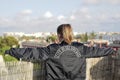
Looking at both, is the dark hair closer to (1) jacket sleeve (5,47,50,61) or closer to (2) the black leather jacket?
(2) the black leather jacket

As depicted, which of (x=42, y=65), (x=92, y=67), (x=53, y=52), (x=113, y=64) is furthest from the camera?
(x=113, y=64)

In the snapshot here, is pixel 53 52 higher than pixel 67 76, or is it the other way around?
pixel 53 52

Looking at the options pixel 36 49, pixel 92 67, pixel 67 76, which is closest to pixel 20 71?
pixel 36 49

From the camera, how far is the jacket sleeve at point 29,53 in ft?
15.8

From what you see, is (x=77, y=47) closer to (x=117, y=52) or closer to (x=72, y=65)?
(x=72, y=65)

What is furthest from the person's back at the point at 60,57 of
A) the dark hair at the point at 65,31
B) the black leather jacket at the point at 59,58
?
the dark hair at the point at 65,31

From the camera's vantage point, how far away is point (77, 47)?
4.86 meters

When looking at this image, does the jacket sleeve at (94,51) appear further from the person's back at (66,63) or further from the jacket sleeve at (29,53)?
the jacket sleeve at (29,53)

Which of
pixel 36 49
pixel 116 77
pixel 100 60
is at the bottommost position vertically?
pixel 116 77

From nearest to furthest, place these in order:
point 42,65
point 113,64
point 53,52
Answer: point 53,52 → point 42,65 → point 113,64

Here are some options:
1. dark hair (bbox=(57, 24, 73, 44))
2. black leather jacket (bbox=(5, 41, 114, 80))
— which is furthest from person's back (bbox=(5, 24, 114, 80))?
dark hair (bbox=(57, 24, 73, 44))

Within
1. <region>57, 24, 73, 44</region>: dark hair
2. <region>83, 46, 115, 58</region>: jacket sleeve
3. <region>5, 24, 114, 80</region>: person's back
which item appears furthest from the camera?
<region>83, 46, 115, 58</region>: jacket sleeve

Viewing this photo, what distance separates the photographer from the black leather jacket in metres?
4.77

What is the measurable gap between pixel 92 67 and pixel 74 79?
1676mm
